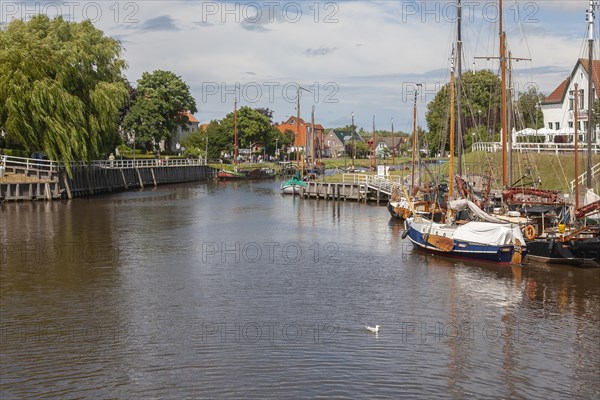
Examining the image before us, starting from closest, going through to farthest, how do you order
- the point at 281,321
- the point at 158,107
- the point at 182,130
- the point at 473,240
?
the point at 281,321 → the point at 473,240 → the point at 158,107 → the point at 182,130

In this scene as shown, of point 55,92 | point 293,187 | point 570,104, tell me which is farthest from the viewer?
point 293,187

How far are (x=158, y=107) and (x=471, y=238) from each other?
3642 inches

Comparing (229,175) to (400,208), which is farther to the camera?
(229,175)

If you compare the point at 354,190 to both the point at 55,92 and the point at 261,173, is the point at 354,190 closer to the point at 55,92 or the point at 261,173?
the point at 55,92

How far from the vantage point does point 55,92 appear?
230 ft

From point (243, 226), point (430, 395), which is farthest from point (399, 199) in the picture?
point (430, 395)

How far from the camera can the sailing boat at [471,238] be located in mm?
37531

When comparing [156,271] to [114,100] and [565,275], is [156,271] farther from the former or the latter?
[114,100]

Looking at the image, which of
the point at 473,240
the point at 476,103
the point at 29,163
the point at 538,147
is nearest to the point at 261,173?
the point at 476,103

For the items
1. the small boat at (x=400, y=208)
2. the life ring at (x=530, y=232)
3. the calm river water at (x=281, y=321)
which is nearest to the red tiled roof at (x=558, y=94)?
the small boat at (x=400, y=208)

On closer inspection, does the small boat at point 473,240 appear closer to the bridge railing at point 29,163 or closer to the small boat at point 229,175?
the bridge railing at point 29,163

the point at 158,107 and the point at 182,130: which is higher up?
the point at 158,107

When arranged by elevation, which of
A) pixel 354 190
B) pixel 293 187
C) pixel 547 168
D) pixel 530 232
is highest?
pixel 547 168

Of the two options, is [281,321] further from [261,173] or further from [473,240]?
[261,173]
